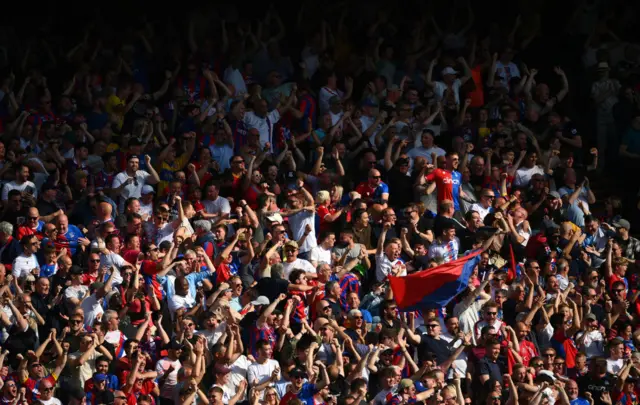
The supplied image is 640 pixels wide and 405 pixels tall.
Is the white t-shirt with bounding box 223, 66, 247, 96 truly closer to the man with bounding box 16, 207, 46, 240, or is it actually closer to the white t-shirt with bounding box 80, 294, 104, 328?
the man with bounding box 16, 207, 46, 240

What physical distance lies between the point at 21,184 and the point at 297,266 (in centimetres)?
384

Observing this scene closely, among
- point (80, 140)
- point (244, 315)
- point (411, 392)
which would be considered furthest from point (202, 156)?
point (411, 392)

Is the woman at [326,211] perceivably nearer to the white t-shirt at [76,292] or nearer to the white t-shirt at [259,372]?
the white t-shirt at [259,372]

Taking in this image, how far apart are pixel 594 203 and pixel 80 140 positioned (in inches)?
296

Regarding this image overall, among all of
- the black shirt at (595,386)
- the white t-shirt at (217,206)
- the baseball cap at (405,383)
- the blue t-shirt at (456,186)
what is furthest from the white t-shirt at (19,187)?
the black shirt at (595,386)

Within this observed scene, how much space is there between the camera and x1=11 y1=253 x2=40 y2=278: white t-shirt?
22.9 meters

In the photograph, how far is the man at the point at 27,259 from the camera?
2295 centimetres

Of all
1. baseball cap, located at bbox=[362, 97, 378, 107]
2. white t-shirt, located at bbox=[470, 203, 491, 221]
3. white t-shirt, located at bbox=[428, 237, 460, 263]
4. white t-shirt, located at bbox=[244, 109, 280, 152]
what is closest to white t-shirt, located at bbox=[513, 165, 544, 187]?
white t-shirt, located at bbox=[470, 203, 491, 221]

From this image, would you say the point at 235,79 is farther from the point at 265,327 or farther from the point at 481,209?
the point at 265,327

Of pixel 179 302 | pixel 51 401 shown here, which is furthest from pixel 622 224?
pixel 51 401

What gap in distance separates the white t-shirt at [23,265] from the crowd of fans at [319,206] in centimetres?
5

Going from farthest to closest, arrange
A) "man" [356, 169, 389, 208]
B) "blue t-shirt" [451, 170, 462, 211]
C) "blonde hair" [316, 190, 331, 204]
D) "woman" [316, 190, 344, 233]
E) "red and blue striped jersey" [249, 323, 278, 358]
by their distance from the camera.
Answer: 1. "blue t-shirt" [451, 170, 462, 211]
2. "man" [356, 169, 389, 208]
3. "blonde hair" [316, 190, 331, 204]
4. "woman" [316, 190, 344, 233]
5. "red and blue striped jersey" [249, 323, 278, 358]

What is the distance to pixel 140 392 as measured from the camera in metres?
21.5

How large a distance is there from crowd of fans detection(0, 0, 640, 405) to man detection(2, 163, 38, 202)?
39 millimetres
